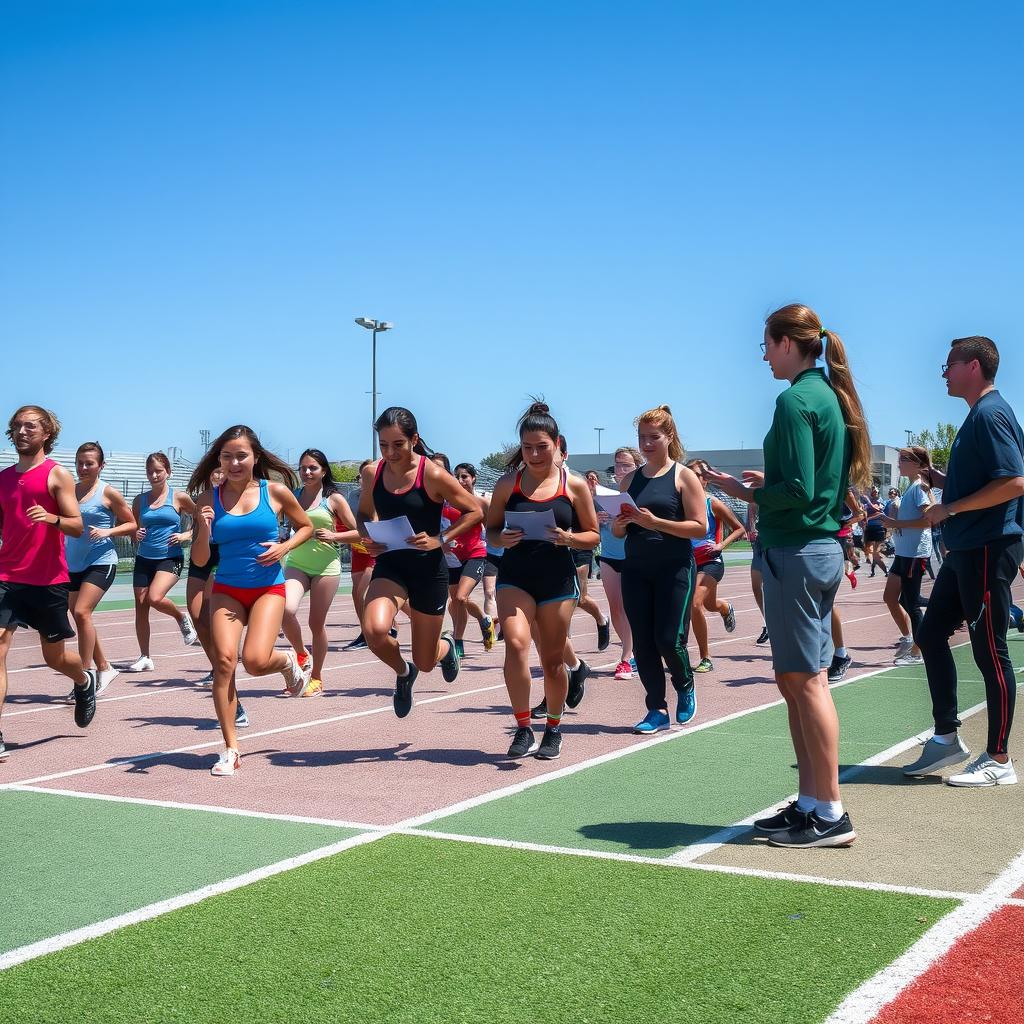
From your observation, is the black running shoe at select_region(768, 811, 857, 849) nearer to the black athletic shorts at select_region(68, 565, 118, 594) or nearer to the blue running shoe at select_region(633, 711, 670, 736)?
the blue running shoe at select_region(633, 711, 670, 736)

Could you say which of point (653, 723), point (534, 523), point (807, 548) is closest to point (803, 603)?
point (807, 548)

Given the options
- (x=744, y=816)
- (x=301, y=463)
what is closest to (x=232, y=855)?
(x=744, y=816)

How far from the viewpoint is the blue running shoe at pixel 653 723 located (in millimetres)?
8188

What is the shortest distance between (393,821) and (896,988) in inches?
106

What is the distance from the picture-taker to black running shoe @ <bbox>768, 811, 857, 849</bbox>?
518 centimetres

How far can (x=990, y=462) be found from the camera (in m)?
6.17

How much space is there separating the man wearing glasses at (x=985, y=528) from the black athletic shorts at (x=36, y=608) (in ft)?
17.4

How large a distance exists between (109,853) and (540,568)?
9.80ft

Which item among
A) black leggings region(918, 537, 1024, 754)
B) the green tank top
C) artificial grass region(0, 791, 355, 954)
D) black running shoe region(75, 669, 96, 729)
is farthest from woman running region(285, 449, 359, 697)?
black leggings region(918, 537, 1024, 754)

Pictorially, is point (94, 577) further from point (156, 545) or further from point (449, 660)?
point (449, 660)

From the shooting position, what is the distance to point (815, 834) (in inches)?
204

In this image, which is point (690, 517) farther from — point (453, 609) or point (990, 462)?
point (453, 609)

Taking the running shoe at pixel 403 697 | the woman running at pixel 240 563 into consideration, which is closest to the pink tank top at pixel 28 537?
the woman running at pixel 240 563

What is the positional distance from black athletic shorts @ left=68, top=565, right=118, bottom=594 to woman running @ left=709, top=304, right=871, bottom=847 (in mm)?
6700
